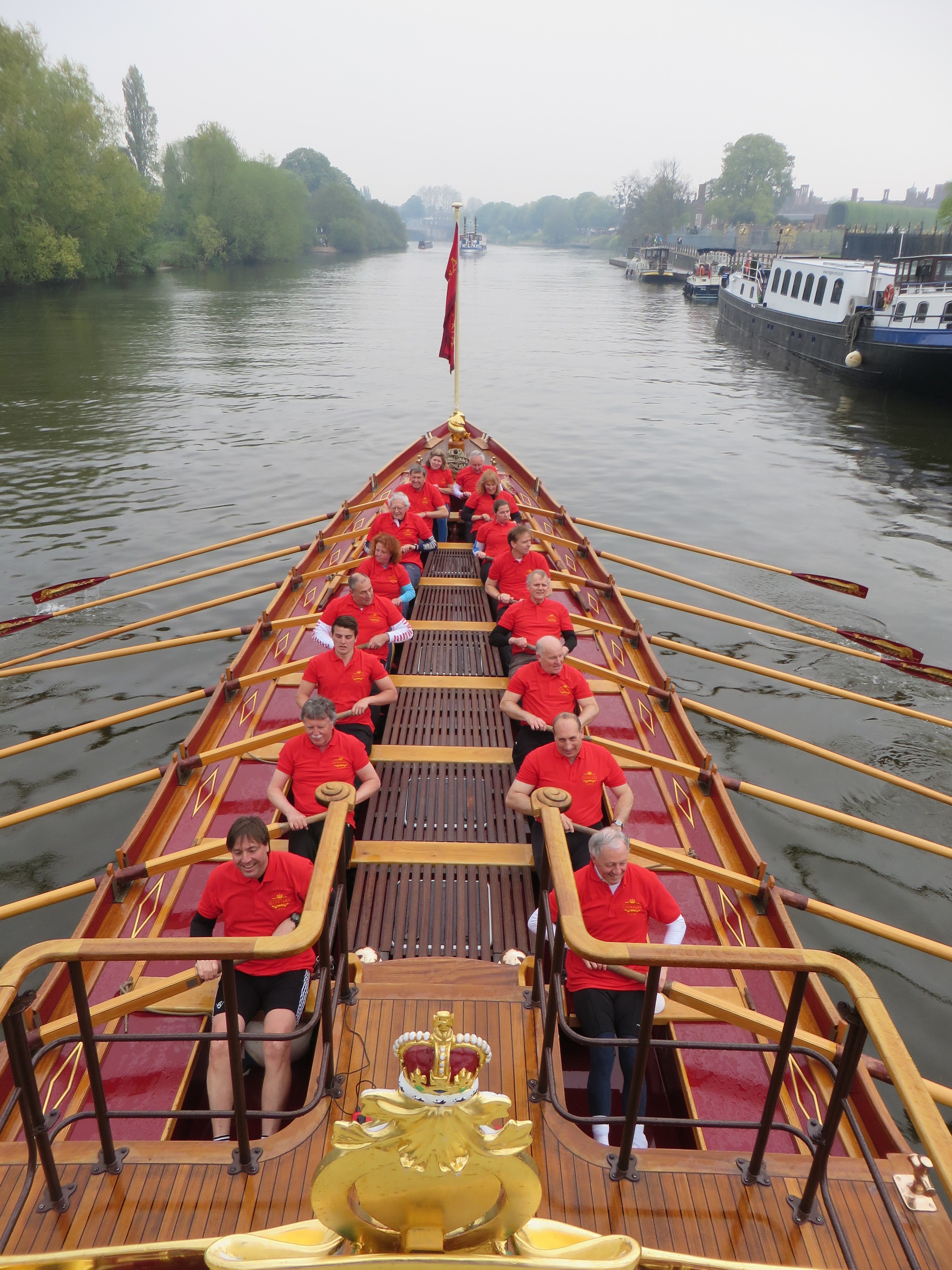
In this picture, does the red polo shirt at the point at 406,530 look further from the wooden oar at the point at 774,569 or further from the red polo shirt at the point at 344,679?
the red polo shirt at the point at 344,679

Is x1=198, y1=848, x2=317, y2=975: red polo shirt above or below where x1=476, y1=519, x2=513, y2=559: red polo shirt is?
below

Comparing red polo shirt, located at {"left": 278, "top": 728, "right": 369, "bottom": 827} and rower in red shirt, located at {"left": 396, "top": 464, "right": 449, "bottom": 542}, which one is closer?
red polo shirt, located at {"left": 278, "top": 728, "right": 369, "bottom": 827}

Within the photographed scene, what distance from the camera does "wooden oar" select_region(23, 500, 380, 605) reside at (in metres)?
11.3

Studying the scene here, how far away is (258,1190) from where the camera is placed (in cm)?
304

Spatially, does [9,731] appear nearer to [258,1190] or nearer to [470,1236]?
[258,1190]

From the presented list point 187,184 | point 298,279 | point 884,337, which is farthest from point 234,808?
point 187,184

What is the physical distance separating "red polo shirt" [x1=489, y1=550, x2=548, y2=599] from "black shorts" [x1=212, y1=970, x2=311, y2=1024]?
17.6ft

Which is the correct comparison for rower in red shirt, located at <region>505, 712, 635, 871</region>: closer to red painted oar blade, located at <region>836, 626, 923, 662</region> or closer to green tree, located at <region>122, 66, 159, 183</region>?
red painted oar blade, located at <region>836, 626, 923, 662</region>

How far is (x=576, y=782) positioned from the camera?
5.43 meters

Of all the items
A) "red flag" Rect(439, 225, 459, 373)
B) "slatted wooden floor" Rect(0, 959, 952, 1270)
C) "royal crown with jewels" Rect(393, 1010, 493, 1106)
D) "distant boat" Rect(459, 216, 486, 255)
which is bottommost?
"slatted wooden floor" Rect(0, 959, 952, 1270)

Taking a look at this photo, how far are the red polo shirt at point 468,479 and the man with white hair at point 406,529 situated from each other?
8.19 ft

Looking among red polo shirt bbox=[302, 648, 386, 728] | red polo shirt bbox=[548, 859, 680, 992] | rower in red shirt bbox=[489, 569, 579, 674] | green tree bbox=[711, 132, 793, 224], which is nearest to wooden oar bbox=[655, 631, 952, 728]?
rower in red shirt bbox=[489, 569, 579, 674]

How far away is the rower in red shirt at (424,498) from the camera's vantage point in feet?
37.4

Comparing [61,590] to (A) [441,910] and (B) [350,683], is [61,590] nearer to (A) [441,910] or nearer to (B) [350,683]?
(B) [350,683]
